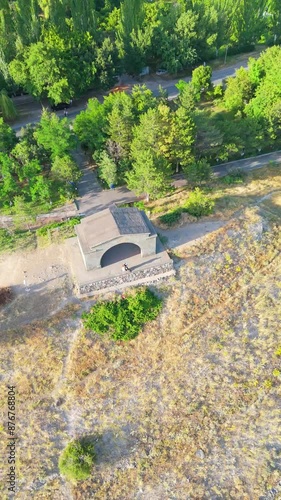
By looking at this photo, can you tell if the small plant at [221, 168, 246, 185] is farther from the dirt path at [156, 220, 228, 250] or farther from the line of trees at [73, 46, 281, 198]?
the dirt path at [156, 220, 228, 250]

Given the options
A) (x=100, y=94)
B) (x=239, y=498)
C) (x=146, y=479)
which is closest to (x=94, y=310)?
(x=146, y=479)

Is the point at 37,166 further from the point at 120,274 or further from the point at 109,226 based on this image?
the point at 120,274

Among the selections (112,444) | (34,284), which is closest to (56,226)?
(34,284)

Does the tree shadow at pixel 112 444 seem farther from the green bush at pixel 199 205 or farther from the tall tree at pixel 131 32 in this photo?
the tall tree at pixel 131 32

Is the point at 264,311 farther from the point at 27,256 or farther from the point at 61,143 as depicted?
the point at 61,143

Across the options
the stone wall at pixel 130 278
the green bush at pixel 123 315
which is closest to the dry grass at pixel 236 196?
the stone wall at pixel 130 278
